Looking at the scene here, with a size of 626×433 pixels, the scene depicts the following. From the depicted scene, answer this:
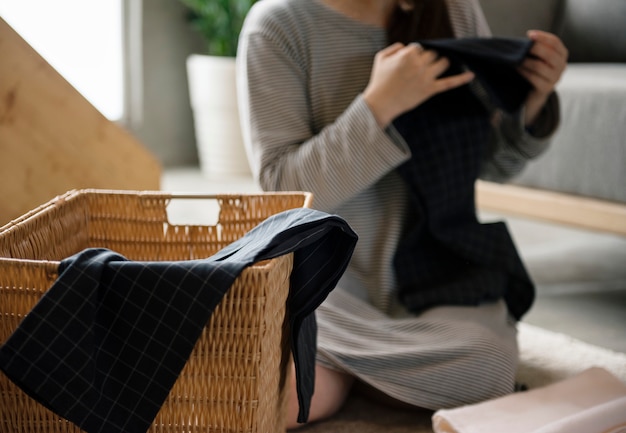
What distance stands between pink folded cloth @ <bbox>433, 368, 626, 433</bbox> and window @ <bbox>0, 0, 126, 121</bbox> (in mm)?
2044

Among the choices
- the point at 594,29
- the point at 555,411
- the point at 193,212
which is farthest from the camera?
the point at 193,212

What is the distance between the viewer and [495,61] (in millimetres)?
1258

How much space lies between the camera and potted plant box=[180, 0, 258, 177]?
2906 mm

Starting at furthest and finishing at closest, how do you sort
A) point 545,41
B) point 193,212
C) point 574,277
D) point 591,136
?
point 193,212, point 574,277, point 591,136, point 545,41

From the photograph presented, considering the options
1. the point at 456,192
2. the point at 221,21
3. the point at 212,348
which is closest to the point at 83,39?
the point at 221,21

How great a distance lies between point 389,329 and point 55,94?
0.59 metres

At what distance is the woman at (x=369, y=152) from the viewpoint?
1.18m

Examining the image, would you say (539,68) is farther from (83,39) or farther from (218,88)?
(83,39)

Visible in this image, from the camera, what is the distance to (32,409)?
75 cm

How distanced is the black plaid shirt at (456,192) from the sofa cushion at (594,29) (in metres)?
1.02

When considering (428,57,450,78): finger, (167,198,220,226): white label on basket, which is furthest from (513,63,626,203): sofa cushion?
(167,198,220,226): white label on basket

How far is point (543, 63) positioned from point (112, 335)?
2.81 feet

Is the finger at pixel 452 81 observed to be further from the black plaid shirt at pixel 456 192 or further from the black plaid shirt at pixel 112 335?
the black plaid shirt at pixel 112 335

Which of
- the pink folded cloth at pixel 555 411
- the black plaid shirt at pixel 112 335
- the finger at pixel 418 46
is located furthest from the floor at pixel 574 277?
the black plaid shirt at pixel 112 335
